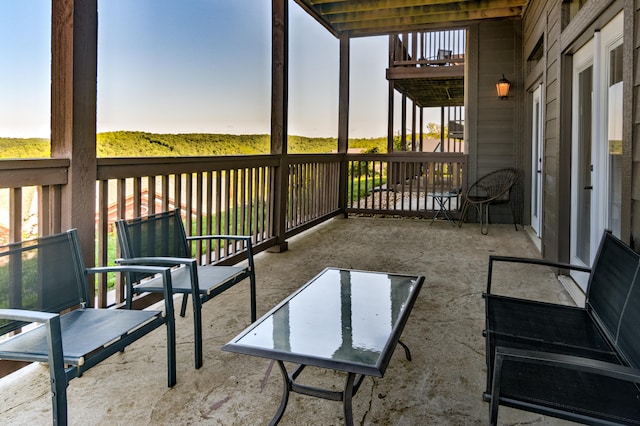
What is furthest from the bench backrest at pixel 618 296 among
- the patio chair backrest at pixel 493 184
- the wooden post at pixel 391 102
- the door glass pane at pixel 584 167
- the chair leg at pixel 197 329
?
the wooden post at pixel 391 102

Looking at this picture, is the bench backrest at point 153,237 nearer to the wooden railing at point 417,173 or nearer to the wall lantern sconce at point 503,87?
the wooden railing at point 417,173

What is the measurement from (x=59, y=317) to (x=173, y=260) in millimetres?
771

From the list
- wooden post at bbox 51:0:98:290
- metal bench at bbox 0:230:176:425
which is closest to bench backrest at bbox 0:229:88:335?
metal bench at bbox 0:230:176:425

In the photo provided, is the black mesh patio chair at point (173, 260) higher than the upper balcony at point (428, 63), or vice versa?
the upper balcony at point (428, 63)

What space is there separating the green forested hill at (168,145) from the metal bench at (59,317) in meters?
0.74

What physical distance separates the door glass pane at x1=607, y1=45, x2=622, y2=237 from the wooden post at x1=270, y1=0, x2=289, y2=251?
3.06 m

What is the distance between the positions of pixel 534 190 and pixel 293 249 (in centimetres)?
327

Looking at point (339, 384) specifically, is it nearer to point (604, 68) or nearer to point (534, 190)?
point (604, 68)

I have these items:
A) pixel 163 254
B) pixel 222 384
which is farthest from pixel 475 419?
pixel 163 254

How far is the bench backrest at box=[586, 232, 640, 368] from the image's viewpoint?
145 cm

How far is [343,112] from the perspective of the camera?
7.25m

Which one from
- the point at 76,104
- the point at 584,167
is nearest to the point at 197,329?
the point at 76,104

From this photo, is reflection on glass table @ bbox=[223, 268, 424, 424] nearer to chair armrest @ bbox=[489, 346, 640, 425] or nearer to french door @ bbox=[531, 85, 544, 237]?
chair armrest @ bbox=[489, 346, 640, 425]

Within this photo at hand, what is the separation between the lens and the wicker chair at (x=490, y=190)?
6.43 m
